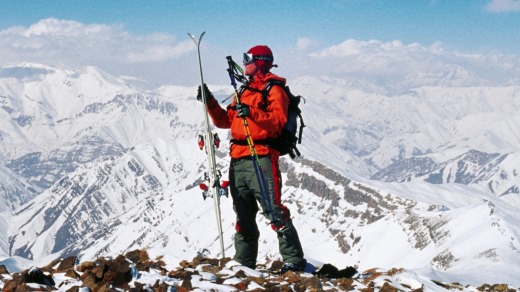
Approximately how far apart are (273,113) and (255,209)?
280 cm

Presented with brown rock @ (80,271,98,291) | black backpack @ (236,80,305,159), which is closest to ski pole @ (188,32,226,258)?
black backpack @ (236,80,305,159)

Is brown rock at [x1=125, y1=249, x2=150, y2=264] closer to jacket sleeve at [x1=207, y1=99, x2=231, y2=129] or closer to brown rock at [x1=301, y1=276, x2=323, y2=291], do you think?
jacket sleeve at [x1=207, y1=99, x2=231, y2=129]

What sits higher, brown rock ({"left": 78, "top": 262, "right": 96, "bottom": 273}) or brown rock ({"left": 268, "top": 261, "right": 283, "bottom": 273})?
brown rock ({"left": 78, "top": 262, "right": 96, "bottom": 273})

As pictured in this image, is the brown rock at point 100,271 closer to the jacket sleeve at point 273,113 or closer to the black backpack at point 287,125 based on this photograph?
the jacket sleeve at point 273,113

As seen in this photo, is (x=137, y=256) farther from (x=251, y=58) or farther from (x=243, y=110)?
(x=251, y=58)

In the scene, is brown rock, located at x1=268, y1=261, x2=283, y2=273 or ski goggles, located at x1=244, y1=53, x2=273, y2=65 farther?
brown rock, located at x1=268, y1=261, x2=283, y2=273

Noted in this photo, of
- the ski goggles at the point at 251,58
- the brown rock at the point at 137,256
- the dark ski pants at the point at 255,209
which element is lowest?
the brown rock at the point at 137,256

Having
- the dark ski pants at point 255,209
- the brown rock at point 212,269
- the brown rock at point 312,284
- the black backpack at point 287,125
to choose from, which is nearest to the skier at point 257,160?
the dark ski pants at point 255,209

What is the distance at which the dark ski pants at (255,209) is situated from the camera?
1284 centimetres

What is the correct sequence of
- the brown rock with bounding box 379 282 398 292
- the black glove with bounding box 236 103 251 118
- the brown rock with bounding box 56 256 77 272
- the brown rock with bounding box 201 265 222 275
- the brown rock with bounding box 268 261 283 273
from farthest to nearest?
the brown rock with bounding box 268 261 283 273, the brown rock with bounding box 201 265 222 275, the black glove with bounding box 236 103 251 118, the brown rock with bounding box 379 282 398 292, the brown rock with bounding box 56 256 77 272

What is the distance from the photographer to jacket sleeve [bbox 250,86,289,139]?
12.2 meters

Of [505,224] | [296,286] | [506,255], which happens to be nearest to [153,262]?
[296,286]

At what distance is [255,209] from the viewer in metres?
13.8

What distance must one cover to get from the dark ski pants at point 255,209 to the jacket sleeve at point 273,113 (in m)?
0.84
